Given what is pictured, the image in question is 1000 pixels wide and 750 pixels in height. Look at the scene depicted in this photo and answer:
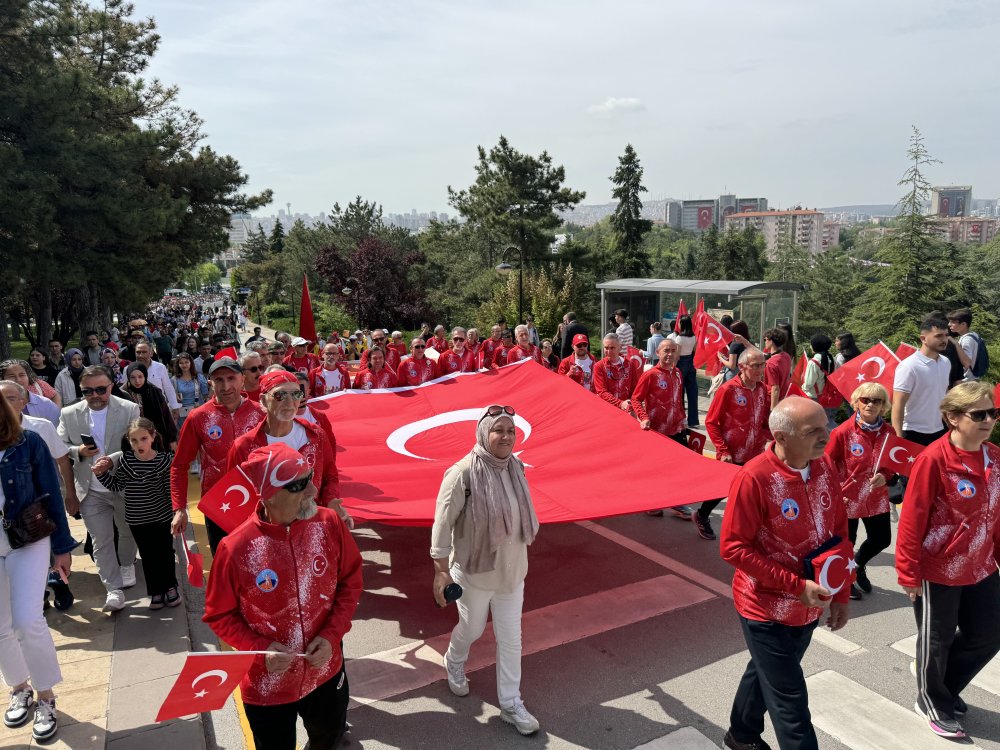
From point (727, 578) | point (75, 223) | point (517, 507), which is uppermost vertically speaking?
point (75, 223)

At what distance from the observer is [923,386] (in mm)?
6621

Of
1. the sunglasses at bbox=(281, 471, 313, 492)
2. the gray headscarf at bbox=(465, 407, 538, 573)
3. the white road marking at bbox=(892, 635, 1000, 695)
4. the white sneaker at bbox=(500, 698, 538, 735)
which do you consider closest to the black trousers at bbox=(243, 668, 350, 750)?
the sunglasses at bbox=(281, 471, 313, 492)

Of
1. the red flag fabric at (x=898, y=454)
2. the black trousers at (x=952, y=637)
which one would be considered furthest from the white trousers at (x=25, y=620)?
the red flag fabric at (x=898, y=454)

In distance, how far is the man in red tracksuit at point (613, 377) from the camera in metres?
8.27

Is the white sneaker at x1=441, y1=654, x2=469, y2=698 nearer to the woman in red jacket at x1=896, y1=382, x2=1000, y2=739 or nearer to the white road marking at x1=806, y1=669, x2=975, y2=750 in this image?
the white road marking at x1=806, y1=669, x2=975, y2=750

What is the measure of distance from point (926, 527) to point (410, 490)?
3.59 metres

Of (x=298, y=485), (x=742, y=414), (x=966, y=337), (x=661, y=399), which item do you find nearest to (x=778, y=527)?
(x=298, y=485)

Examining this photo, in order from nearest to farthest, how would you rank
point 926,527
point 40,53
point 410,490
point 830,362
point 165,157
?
point 926,527 < point 410,490 < point 830,362 < point 40,53 < point 165,157

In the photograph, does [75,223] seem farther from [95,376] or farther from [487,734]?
[487,734]

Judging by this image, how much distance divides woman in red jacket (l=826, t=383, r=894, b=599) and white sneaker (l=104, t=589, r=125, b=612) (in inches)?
212

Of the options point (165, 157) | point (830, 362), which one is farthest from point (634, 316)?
point (165, 157)

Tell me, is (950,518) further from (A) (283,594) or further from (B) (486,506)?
(A) (283,594)

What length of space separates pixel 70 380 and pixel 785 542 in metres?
8.92

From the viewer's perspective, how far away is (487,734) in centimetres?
407
